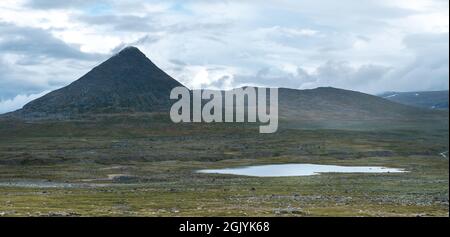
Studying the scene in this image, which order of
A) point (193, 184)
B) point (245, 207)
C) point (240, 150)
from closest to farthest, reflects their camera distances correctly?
point (245, 207) → point (193, 184) → point (240, 150)

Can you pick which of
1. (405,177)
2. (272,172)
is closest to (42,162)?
(272,172)

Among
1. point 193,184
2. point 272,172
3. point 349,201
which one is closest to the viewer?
point 349,201

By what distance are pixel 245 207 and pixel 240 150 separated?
128 m

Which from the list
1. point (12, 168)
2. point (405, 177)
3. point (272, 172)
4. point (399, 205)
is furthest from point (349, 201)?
point (12, 168)

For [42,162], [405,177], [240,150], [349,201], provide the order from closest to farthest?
[349,201]
[405,177]
[42,162]
[240,150]

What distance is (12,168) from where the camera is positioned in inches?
5012

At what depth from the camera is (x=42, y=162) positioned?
5468 inches
